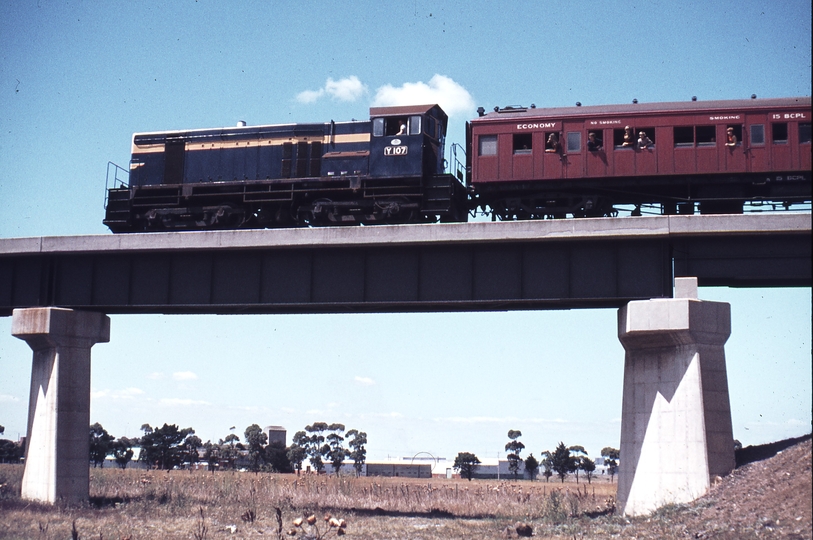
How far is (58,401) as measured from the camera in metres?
28.4

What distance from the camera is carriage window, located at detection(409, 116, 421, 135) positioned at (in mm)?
29047

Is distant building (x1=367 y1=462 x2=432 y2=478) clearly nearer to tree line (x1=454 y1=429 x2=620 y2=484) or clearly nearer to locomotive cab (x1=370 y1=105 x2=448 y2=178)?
tree line (x1=454 y1=429 x2=620 y2=484)

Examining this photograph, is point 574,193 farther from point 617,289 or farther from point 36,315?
point 36,315

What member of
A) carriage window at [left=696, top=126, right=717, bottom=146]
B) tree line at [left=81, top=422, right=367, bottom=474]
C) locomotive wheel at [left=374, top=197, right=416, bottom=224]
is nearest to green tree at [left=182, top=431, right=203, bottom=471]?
tree line at [left=81, top=422, right=367, bottom=474]

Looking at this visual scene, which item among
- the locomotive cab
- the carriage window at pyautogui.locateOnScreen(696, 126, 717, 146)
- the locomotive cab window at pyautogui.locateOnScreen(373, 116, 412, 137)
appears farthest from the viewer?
the locomotive cab window at pyautogui.locateOnScreen(373, 116, 412, 137)

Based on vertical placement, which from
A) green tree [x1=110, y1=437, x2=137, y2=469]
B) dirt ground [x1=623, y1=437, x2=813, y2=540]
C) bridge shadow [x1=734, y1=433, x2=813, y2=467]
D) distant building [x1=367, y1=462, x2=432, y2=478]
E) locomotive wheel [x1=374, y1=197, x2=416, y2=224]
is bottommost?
distant building [x1=367, y1=462, x2=432, y2=478]

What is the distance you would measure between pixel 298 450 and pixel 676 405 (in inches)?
2346

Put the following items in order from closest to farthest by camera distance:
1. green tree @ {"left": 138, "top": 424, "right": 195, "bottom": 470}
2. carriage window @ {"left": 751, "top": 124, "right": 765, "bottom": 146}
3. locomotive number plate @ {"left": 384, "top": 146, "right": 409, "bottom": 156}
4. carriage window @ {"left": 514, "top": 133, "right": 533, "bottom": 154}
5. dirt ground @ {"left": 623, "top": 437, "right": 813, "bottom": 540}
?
1. dirt ground @ {"left": 623, "top": 437, "right": 813, "bottom": 540}
2. carriage window @ {"left": 751, "top": 124, "right": 765, "bottom": 146}
3. carriage window @ {"left": 514, "top": 133, "right": 533, "bottom": 154}
4. locomotive number plate @ {"left": 384, "top": 146, "right": 409, "bottom": 156}
5. green tree @ {"left": 138, "top": 424, "right": 195, "bottom": 470}

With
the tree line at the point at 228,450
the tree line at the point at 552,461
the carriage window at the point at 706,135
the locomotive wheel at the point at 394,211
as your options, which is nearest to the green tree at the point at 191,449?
the tree line at the point at 228,450

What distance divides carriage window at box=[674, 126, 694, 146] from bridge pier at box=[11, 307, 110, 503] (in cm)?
2207

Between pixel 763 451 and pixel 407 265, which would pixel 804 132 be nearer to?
pixel 763 451

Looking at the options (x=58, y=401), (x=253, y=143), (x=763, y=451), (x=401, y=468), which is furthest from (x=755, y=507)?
(x=401, y=468)

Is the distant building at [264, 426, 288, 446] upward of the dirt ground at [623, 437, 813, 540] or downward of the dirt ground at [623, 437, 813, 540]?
downward

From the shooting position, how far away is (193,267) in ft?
93.5
